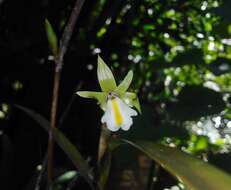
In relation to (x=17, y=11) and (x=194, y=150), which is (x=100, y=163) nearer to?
(x=194, y=150)

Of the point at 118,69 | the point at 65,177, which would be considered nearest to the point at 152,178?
the point at 65,177

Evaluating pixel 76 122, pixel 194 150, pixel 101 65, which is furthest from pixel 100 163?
pixel 76 122

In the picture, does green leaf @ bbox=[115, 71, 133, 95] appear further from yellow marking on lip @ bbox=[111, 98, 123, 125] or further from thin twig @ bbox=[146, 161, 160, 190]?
thin twig @ bbox=[146, 161, 160, 190]

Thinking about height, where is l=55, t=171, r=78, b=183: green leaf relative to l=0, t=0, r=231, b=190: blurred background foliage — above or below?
below

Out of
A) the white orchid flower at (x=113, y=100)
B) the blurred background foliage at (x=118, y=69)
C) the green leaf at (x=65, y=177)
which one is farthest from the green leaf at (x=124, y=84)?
the green leaf at (x=65, y=177)

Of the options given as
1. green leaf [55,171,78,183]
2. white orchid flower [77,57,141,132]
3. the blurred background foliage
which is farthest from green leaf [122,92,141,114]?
green leaf [55,171,78,183]

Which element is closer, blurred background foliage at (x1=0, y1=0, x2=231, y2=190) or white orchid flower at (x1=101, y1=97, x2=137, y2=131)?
white orchid flower at (x1=101, y1=97, x2=137, y2=131)
